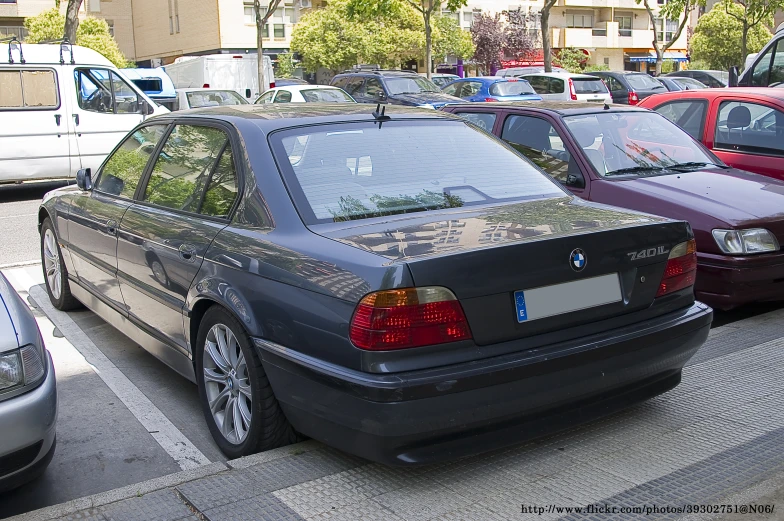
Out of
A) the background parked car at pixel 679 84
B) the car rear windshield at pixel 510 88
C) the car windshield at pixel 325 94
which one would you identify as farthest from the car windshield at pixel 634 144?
the background parked car at pixel 679 84

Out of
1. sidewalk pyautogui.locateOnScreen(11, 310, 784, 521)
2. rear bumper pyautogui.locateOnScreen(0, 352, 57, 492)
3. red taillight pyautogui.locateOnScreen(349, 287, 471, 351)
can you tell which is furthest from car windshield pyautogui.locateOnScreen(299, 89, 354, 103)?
red taillight pyautogui.locateOnScreen(349, 287, 471, 351)

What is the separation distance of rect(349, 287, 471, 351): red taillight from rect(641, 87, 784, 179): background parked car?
527 centimetres

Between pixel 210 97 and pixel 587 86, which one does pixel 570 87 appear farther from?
pixel 210 97

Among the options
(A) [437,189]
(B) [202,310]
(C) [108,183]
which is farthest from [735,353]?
(C) [108,183]

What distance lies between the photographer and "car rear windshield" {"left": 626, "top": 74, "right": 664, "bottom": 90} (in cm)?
2835

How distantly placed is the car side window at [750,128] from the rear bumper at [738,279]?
7.13 feet

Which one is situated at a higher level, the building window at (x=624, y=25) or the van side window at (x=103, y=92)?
the building window at (x=624, y=25)

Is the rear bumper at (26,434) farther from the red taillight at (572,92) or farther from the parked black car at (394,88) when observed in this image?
the red taillight at (572,92)

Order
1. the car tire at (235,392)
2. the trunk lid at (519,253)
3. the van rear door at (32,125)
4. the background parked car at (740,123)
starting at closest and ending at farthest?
the trunk lid at (519,253) → the car tire at (235,392) → the background parked car at (740,123) → the van rear door at (32,125)

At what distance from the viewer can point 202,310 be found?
409 centimetres

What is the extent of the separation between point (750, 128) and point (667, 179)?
1.94 metres

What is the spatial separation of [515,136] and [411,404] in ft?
15.0

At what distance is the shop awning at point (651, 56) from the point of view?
211ft

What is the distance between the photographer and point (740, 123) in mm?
7898
